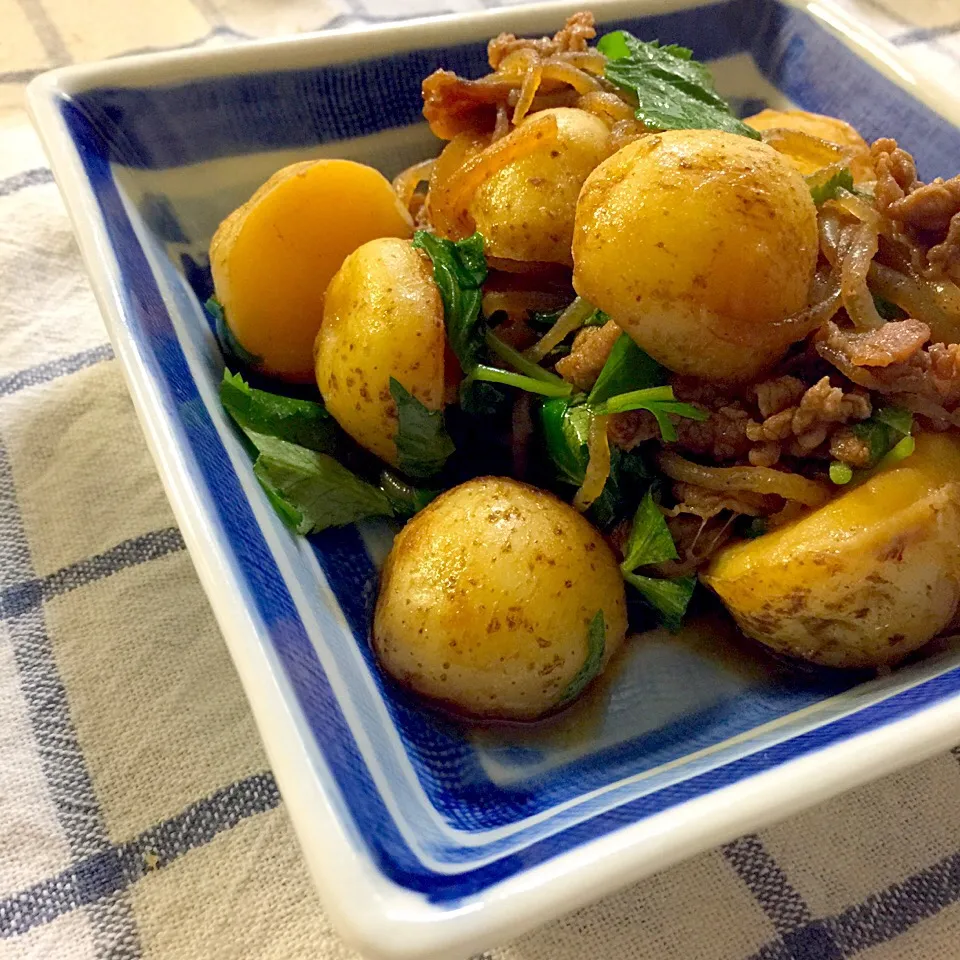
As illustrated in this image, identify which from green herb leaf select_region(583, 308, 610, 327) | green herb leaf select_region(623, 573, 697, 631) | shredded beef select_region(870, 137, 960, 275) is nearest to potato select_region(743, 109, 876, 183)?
shredded beef select_region(870, 137, 960, 275)

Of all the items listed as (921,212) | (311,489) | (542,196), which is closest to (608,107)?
(542,196)

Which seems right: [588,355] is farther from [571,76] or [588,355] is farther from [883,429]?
[571,76]

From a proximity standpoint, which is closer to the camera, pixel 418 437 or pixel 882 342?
pixel 882 342

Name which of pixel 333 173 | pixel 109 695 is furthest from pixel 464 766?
pixel 333 173

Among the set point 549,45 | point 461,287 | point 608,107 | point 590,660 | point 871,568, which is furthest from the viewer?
point 549,45

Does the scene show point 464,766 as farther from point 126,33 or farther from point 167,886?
point 126,33

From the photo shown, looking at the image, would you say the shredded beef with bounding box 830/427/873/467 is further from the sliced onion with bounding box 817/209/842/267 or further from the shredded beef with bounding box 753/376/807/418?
the sliced onion with bounding box 817/209/842/267

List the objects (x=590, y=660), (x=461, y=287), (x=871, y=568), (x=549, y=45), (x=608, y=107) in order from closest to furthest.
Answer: (x=871, y=568) → (x=590, y=660) → (x=461, y=287) → (x=608, y=107) → (x=549, y=45)
